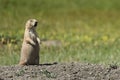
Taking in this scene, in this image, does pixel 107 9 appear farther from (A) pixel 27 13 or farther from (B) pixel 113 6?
(A) pixel 27 13

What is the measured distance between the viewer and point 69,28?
834 inches

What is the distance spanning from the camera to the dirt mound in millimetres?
8516

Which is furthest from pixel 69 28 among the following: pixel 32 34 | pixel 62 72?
pixel 62 72

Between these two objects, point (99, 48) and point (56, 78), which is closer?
point (56, 78)

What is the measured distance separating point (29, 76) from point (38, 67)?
2.64 ft

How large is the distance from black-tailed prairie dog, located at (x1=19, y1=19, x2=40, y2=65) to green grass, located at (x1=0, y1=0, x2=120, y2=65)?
6.67 ft

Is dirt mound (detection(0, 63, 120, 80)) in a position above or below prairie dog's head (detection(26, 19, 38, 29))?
below

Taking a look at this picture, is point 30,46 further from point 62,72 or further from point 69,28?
point 69,28

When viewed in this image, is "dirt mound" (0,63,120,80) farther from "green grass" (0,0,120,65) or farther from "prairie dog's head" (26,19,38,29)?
"green grass" (0,0,120,65)

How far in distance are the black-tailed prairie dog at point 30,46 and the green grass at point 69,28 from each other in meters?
2.03

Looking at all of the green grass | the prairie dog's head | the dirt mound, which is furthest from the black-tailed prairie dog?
the green grass

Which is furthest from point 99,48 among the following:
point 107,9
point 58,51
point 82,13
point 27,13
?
point 107,9

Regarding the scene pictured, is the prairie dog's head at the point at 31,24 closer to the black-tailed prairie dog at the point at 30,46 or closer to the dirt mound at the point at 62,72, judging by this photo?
the black-tailed prairie dog at the point at 30,46

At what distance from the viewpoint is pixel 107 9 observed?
29.9 metres
